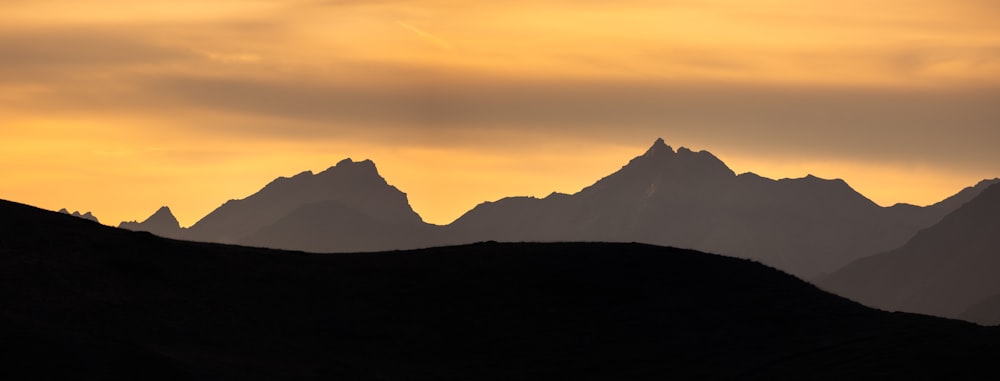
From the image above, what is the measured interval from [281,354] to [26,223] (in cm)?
3014

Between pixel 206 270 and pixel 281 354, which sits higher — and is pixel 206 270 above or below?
above

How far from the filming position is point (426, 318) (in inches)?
4257

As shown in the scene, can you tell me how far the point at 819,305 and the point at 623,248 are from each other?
22792 mm

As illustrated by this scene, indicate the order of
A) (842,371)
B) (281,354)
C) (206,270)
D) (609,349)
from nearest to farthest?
(842,371)
(281,354)
(609,349)
(206,270)

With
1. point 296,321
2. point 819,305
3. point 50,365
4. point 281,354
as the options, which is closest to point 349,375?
point 281,354

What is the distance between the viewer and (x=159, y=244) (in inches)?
4488

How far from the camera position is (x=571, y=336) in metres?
105

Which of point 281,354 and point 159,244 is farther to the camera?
point 159,244

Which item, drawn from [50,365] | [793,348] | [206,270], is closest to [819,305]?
[793,348]

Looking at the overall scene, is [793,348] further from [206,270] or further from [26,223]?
[26,223]

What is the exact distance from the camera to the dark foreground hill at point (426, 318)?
8650 cm

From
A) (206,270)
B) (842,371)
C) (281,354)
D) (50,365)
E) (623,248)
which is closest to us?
(50,365)

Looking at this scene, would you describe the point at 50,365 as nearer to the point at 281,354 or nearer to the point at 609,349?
the point at 281,354

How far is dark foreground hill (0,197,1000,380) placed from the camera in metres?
86.5
